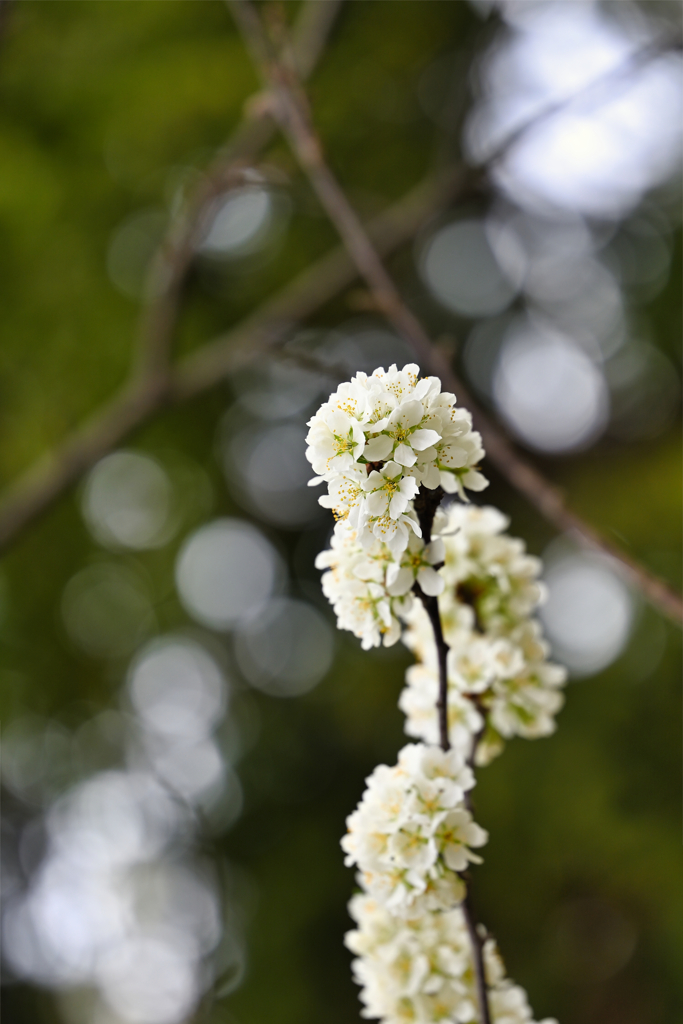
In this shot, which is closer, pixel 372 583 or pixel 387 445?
pixel 387 445

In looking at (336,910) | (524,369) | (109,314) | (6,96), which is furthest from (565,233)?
(336,910)

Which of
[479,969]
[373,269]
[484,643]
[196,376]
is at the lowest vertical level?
[479,969]

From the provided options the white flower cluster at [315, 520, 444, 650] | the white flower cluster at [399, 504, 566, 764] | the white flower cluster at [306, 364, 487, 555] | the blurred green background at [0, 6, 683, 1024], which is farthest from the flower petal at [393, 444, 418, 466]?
the blurred green background at [0, 6, 683, 1024]

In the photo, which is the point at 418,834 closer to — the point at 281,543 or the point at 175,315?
the point at 175,315

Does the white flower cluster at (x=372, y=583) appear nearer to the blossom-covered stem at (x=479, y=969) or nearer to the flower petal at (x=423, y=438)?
the flower petal at (x=423, y=438)

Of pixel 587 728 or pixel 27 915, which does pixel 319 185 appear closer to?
pixel 587 728

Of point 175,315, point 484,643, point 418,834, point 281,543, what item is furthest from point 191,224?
point 281,543
